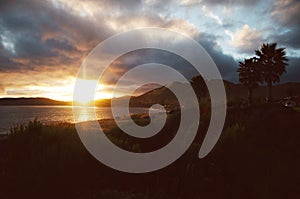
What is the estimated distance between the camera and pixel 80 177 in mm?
6031

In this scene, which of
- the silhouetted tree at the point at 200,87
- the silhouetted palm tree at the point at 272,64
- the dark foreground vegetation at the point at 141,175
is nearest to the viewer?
the dark foreground vegetation at the point at 141,175

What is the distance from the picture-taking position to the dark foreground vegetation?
217 inches

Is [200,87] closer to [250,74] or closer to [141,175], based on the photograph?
[250,74]

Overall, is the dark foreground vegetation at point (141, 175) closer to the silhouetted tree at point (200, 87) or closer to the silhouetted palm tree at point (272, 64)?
the silhouetted palm tree at point (272, 64)

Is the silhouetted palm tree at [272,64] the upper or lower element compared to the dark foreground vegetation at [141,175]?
upper

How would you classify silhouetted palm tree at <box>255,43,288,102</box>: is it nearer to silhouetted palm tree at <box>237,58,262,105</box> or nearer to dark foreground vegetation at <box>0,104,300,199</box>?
silhouetted palm tree at <box>237,58,262,105</box>

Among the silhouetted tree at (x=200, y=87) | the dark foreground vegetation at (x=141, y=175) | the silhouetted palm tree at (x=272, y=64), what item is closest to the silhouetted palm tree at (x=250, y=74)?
the silhouetted palm tree at (x=272, y=64)

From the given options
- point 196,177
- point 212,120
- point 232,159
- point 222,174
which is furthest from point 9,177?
point 212,120

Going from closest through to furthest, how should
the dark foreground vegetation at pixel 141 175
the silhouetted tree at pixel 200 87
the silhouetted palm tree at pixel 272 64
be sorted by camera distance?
the dark foreground vegetation at pixel 141 175
the silhouetted palm tree at pixel 272 64
the silhouetted tree at pixel 200 87

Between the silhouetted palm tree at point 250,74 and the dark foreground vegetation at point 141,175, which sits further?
the silhouetted palm tree at point 250,74

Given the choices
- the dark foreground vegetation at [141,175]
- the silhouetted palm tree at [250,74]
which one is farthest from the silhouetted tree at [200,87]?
the dark foreground vegetation at [141,175]

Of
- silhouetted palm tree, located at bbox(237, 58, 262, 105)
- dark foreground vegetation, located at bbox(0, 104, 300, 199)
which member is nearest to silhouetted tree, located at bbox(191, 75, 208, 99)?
silhouetted palm tree, located at bbox(237, 58, 262, 105)

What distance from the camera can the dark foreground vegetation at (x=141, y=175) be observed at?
5508mm

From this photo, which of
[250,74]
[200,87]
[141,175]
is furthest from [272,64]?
[141,175]
